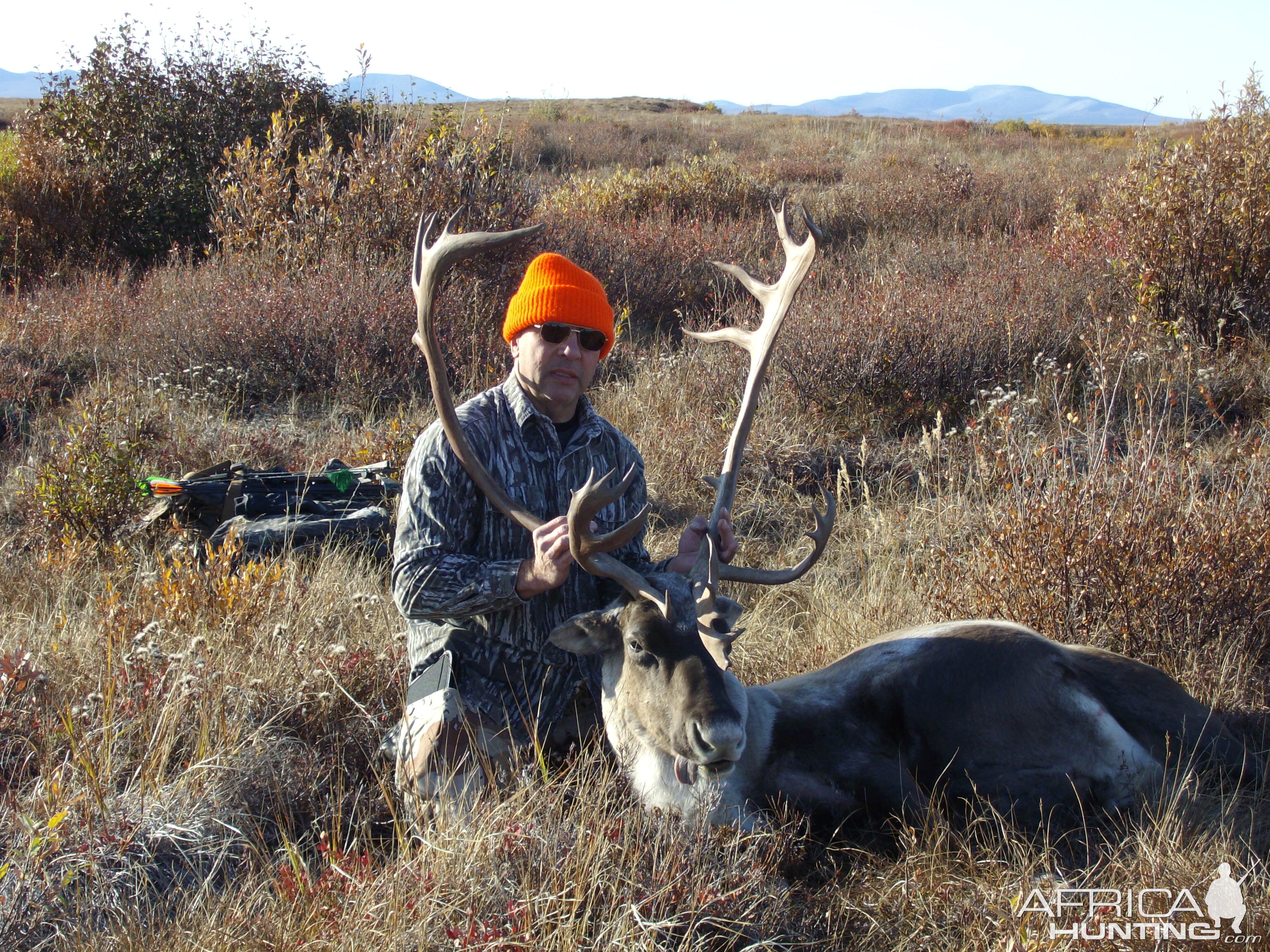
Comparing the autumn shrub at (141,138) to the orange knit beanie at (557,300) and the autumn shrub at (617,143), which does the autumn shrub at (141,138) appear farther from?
the orange knit beanie at (557,300)

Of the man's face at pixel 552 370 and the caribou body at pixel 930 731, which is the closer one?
the caribou body at pixel 930 731

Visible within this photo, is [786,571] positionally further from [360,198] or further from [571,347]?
[360,198]

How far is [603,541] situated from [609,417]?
4.21m

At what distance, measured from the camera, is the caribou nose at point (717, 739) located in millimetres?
2680

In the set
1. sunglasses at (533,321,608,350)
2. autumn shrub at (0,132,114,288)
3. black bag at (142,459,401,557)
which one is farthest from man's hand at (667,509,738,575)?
autumn shrub at (0,132,114,288)

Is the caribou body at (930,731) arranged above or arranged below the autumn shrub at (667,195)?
below

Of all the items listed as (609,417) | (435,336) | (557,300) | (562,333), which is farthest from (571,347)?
(609,417)

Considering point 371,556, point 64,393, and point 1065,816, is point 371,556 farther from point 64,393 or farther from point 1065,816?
point 64,393

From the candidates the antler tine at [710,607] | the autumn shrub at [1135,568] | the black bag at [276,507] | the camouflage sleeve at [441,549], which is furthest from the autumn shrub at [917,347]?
the camouflage sleeve at [441,549]

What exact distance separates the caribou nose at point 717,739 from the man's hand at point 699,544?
2.33ft

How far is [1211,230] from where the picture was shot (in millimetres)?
7934

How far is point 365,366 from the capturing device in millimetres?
7543

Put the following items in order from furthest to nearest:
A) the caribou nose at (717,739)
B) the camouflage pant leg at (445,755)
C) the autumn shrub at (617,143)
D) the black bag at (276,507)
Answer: the autumn shrub at (617,143)
the black bag at (276,507)
the camouflage pant leg at (445,755)
the caribou nose at (717,739)

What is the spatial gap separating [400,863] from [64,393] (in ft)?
22.0
